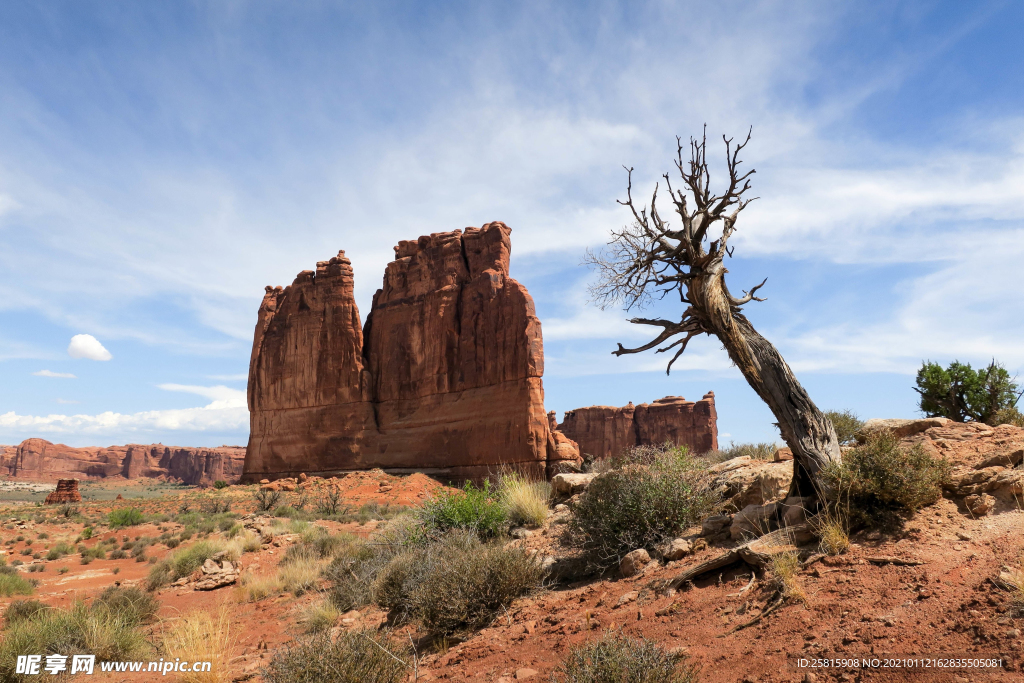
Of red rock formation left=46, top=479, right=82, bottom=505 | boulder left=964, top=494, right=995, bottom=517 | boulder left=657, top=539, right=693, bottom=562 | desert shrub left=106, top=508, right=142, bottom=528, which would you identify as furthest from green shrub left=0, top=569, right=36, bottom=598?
red rock formation left=46, top=479, right=82, bottom=505

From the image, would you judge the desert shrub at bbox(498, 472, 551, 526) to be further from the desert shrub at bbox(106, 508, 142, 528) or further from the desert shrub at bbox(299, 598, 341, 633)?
the desert shrub at bbox(106, 508, 142, 528)

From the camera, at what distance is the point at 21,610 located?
947cm

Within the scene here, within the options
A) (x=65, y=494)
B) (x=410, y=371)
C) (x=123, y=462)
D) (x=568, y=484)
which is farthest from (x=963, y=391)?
(x=123, y=462)

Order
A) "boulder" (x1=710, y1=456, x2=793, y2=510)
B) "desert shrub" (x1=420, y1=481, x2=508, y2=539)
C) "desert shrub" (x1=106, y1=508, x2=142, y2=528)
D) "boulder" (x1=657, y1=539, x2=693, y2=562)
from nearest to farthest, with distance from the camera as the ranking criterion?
"boulder" (x1=657, y1=539, x2=693, y2=562)
"boulder" (x1=710, y1=456, x2=793, y2=510)
"desert shrub" (x1=420, y1=481, x2=508, y2=539)
"desert shrub" (x1=106, y1=508, x2=142, y2=528)

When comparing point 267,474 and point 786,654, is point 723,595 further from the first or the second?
point 267,474

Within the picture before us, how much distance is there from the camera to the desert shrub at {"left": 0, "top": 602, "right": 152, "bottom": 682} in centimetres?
691

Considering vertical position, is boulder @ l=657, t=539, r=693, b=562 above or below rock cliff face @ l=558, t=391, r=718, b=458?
below

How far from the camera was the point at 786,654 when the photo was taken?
13.1 feet

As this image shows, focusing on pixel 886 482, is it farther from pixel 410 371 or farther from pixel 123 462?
pixel 123 462

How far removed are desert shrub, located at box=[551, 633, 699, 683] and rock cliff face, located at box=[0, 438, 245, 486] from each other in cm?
11641

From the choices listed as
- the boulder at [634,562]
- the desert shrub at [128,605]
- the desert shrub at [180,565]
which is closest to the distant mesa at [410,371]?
the desert shrub at [180,565]

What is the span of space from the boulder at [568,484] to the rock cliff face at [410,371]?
2620 cm

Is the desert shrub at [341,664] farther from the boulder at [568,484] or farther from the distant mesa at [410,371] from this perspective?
the distant mesa at [410,371]

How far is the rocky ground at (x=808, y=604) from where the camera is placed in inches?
149
